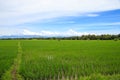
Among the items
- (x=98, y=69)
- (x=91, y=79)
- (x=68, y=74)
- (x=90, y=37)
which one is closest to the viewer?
(x=91, y=79)

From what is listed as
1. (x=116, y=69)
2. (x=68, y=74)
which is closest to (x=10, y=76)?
(x=68, y=74)

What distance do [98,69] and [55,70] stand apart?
2.68 m

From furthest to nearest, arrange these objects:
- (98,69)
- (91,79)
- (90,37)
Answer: (90,37) → (98,69) → (91,79)

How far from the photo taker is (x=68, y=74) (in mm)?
11875

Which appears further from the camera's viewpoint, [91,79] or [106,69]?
[106,69]

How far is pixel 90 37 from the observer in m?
96.8

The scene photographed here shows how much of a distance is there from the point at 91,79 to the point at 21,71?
4.46m

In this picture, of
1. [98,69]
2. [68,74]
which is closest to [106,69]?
[98,69]

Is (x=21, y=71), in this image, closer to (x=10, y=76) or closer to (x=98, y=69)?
(x=10, y=76)

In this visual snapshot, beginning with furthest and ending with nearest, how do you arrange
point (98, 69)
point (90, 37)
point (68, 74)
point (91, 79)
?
point (90, 37)
point (98, 69)
point (68, 74)
point (91, 79)

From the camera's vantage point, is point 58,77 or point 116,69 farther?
point 116,69

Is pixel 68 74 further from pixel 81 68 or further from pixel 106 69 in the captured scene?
pixel 106 69

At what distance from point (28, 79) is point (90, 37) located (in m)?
87.2

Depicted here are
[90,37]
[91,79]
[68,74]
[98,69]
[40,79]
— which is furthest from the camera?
[90,37]
